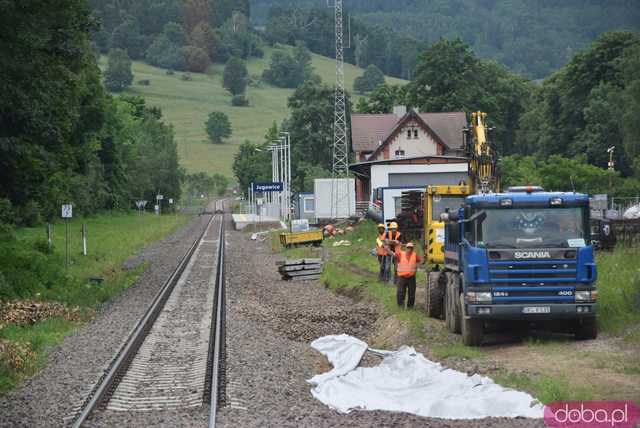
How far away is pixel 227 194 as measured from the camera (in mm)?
198375

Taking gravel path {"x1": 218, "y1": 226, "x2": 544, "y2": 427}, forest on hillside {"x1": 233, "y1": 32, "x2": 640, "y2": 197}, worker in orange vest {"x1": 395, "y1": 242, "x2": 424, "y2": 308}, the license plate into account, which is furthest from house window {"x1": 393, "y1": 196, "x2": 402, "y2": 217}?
the license plate

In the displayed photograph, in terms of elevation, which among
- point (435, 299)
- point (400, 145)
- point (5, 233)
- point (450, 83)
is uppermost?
point (450, 83)

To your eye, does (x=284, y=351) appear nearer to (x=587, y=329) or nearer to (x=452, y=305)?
(x=452, y=305)

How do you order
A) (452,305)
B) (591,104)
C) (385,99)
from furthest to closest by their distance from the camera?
(385,99), (591,104), (452,305)

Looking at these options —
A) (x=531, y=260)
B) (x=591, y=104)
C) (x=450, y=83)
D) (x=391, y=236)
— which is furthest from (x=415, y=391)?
(x=450, y=83)

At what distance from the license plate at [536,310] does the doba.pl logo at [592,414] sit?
4509 mm

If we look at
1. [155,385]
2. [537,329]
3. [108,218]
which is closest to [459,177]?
[108,218]

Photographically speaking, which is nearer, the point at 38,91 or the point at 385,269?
the point at 38,91

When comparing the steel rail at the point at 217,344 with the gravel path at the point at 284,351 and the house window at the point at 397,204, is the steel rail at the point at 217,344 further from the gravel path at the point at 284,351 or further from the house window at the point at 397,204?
the house window at the point at 397,204

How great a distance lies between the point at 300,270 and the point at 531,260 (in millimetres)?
17685

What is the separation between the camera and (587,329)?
16469 mm

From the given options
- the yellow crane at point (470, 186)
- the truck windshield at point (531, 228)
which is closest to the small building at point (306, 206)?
the yellow crane at point (470, 186)

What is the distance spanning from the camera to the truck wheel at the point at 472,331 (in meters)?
16.4

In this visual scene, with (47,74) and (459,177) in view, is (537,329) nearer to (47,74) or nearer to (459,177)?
(47,74)
